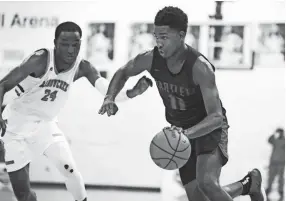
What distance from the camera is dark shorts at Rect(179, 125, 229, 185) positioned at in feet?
11.0

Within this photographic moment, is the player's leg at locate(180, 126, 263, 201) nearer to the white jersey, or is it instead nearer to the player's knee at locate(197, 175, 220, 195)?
the player's knee at locate(197, 175, 220, 195)

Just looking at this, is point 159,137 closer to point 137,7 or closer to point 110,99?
point 110,99

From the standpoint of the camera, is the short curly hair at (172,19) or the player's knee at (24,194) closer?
the short curly hair at (172,19)

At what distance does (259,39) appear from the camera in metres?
4.96

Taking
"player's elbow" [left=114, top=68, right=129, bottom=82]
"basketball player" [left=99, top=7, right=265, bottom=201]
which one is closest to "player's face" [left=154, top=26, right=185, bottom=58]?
"basketball player" [left=99, top=7, right=265, bottom=201]

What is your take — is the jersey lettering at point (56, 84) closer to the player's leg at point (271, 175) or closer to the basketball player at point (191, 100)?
the basketball player at point (191, 100)

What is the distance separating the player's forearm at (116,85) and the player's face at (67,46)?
1.70 feet

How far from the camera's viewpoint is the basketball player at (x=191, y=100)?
127 inches

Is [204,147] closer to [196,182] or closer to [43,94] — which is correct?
[196,182]

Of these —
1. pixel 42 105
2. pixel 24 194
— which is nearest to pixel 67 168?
pixel 24 194

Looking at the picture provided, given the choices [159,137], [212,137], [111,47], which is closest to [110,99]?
[159,137]

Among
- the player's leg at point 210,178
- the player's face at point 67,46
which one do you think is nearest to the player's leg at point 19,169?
the player's face at point 67,46

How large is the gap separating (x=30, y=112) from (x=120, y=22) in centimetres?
157

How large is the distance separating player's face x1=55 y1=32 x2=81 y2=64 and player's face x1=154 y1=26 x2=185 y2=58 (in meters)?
0.90
